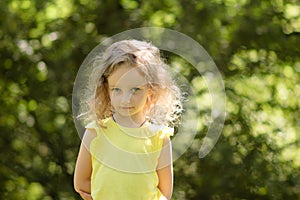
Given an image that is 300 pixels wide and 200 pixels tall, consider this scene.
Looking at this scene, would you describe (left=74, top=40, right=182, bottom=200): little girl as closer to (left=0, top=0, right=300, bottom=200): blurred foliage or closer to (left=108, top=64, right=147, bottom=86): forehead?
(left=108, top=64, right=147, bottom=86): forehead

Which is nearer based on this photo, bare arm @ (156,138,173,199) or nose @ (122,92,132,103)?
nose @ (122,92,132,103)

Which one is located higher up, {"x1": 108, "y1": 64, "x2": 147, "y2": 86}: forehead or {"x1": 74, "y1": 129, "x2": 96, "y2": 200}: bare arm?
{"x1": 108, "y1": 64, "x2": 147, "y2": 86}: forehead

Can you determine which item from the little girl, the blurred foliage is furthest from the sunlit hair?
the blurred foliage

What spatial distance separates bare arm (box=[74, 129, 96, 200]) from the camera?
101 inches

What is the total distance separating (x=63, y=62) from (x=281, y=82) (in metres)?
1.23

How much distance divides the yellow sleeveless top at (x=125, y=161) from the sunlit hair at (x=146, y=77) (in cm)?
6

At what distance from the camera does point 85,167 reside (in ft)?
8.59

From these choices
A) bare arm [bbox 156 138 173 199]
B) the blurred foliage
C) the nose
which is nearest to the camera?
the nose

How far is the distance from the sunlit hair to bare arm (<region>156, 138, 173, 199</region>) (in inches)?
3.6

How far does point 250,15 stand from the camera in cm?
459

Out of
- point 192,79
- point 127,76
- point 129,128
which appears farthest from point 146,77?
point 192,79

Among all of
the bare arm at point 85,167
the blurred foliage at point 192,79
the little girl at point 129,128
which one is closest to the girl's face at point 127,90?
the little girl at point 129,128

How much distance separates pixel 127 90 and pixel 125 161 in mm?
221

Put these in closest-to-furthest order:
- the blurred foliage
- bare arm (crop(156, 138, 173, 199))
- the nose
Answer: the nose < bare arm (crop(156, 138, 173, 199)) < the blurred foliage
